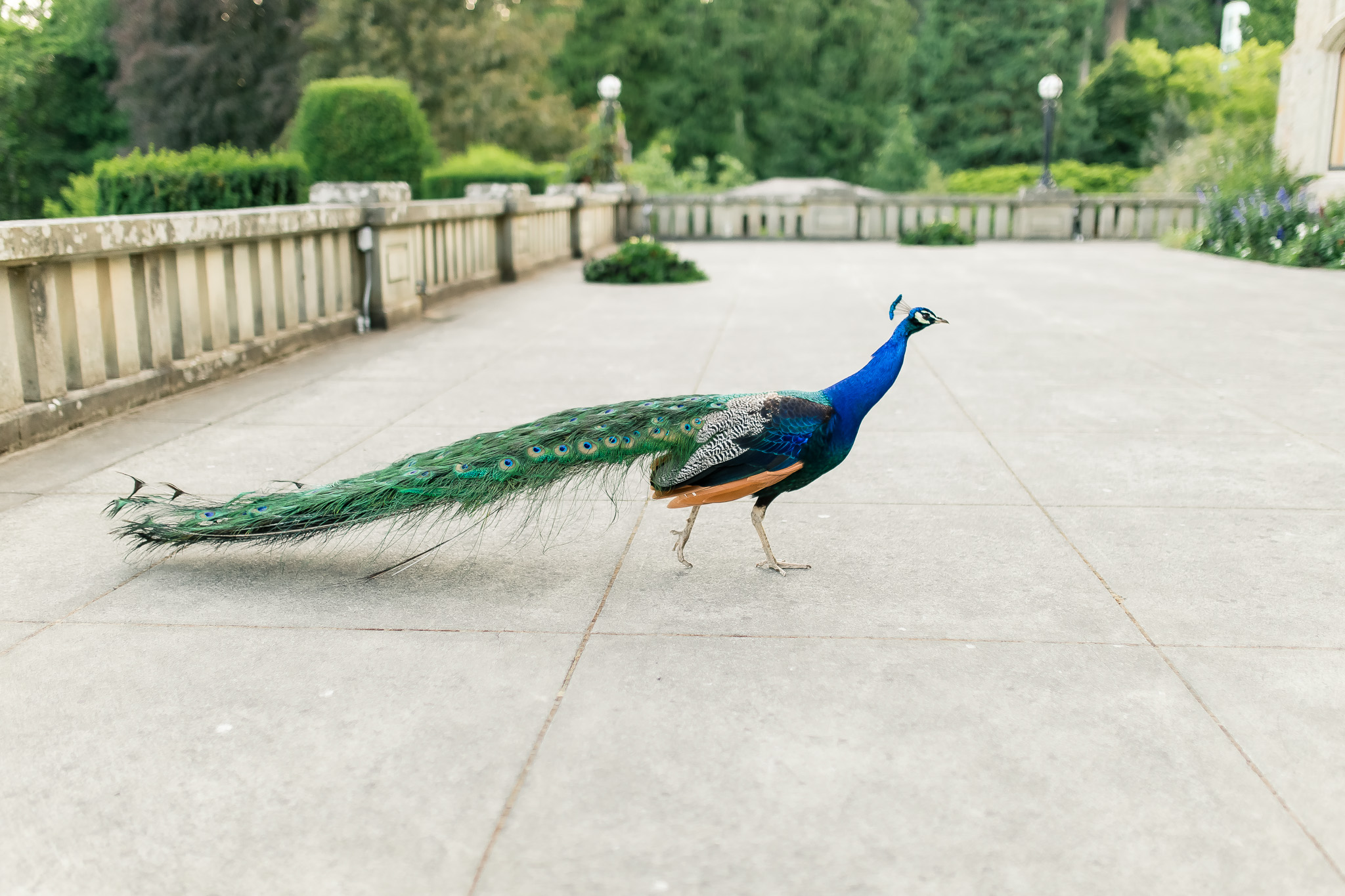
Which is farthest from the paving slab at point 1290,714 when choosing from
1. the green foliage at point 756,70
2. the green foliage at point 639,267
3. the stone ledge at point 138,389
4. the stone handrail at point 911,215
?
the green foliage at point 756,70

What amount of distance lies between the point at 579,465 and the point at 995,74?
46328mm

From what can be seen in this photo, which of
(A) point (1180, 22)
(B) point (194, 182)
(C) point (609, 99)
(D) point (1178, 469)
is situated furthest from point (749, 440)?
(A) point (1180, 22)

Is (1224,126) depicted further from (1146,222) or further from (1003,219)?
(1003,219)

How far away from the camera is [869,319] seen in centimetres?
1240

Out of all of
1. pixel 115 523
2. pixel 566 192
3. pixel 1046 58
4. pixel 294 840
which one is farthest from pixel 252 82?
pixel 294 840

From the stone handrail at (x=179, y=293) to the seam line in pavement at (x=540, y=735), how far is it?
3.75 m

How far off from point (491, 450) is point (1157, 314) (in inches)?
400

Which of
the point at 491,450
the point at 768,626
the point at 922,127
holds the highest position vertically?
the point at 922,127

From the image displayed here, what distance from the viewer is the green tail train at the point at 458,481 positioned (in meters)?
4.30

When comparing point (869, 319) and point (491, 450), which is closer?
point (491, 450)

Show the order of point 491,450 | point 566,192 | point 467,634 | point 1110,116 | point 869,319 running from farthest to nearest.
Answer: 1. point 1110,116
2. point 566,192
3. point 869,319
4. point 491,450
5. point 467,634

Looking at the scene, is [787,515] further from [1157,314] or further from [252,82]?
[252,82]

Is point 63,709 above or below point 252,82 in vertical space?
below

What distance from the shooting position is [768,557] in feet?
15.1
